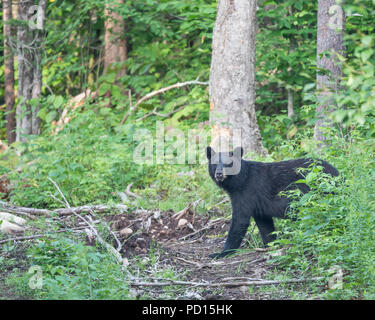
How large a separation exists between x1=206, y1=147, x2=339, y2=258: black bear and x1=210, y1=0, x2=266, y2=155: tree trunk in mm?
2249

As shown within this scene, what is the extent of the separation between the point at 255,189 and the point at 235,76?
309 cm

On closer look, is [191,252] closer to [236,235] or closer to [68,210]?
[236,235]

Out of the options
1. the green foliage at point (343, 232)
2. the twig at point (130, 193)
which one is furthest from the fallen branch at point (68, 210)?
the green foliage at point (343, 232)

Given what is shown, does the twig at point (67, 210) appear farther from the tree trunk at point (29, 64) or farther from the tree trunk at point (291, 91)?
the tree trunk at point (291, 91)

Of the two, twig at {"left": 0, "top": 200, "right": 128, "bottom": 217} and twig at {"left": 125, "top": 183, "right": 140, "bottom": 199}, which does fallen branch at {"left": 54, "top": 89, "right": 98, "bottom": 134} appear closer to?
twig at {"left": 125, "top": 183, "right": 140, "bottom": 199}

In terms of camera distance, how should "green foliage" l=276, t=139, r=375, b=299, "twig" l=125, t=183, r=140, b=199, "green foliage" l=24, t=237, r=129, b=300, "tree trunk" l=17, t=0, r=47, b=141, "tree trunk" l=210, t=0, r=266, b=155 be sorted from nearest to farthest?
"green foliage" l=24, t=237, r=129, b=300, "green foliage" l=276, t=139, r=375, b=299, "twig" l=125, t=183, r=140, b=199, "tree trunk" l=210, t=0, r=266, b=155, "tree trunk" l=17, t=0, r=47, b=141

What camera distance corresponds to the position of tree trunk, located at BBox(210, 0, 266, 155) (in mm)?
8195

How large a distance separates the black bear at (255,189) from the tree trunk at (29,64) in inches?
244

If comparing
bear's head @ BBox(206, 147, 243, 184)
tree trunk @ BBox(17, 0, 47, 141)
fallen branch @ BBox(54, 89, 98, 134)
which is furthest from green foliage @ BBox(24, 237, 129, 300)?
tree trunk @ BBox(17, 0, 47, 141)

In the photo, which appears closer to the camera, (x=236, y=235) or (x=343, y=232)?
(x=343, y=232)

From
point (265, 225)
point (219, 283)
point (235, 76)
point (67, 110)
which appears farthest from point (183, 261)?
point (67, 110)

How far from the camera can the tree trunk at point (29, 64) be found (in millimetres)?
10766

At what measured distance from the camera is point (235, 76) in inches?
326
